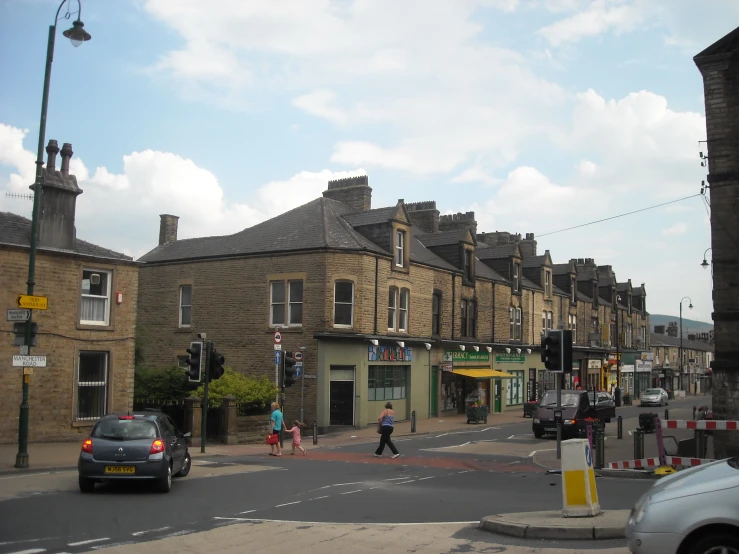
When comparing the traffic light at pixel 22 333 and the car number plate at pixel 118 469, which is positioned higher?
the traffic light at pixel 22 333

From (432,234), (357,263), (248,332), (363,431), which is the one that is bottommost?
(363,431)

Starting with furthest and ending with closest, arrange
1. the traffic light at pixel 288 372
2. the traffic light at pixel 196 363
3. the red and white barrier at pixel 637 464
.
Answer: the traffic light at pixel 288 372 < the traffic light at pixel 196 363 < the red and white barrier at pixel 637 464

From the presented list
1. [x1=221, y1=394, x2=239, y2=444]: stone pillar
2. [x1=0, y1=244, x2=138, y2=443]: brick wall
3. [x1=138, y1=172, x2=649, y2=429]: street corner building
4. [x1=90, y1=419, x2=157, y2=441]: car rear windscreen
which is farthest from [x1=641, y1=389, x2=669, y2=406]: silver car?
[x1=90, y1=419, x2=157, y2=441]: car rear windscreen

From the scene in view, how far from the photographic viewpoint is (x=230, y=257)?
36375mm

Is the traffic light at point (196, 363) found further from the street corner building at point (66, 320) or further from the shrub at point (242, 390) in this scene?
the shrub at point (242, 390)

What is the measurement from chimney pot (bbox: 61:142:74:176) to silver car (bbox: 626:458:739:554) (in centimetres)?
2172

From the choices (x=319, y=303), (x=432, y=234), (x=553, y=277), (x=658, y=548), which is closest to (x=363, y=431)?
(x=319, y=303)

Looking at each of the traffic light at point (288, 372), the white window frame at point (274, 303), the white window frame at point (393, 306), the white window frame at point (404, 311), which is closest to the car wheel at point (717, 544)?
the traffic light at point (288, 372)

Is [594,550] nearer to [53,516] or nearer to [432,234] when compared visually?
[53,516]

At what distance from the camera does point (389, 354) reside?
1411 inches

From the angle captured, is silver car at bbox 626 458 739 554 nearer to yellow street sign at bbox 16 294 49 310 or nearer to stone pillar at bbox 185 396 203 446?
yellow street sign at bbox 16 294 49 310

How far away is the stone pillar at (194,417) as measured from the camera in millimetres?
25250

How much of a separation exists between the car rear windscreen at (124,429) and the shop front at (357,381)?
18.4 meters

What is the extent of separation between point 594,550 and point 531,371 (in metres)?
44.7
